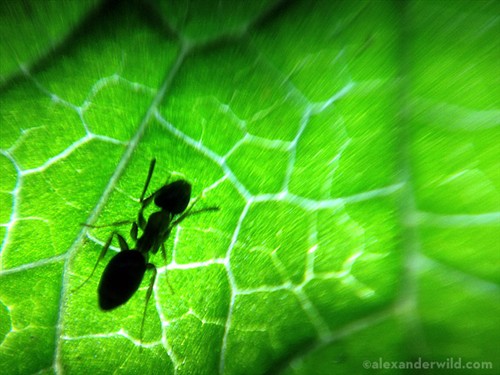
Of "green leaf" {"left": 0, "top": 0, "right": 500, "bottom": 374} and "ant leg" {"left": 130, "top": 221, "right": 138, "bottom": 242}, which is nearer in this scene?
"green leaf" {"left": 0, "top": 0, "right": 500, "bottom": 374}

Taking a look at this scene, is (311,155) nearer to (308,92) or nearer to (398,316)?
(308,92)

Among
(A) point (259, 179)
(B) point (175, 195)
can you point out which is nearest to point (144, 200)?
(B) point (175, 195)

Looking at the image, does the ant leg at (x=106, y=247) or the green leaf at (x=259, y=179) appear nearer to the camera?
the green leaf at (x=259, y=179)

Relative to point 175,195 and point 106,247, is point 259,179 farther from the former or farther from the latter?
point 106,247

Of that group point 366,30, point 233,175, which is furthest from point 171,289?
point 366,30

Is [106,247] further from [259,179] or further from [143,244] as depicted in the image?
[259,179]

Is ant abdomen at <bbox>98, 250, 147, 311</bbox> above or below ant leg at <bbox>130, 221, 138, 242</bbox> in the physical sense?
below

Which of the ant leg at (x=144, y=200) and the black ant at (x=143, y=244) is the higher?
the ant leg at (x=144, y=200)
